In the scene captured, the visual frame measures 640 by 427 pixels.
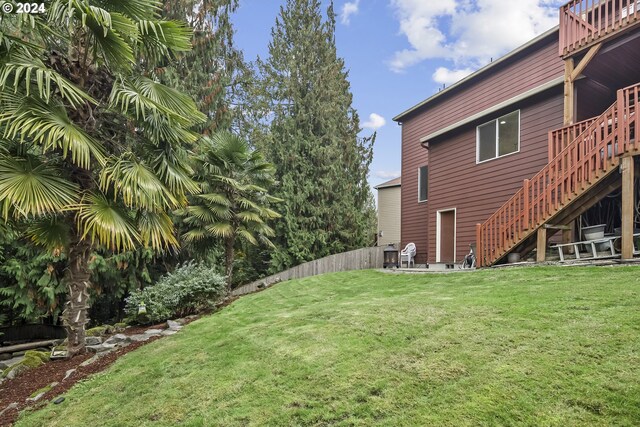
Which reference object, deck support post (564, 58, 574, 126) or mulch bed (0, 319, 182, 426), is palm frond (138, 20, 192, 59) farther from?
deck support post (564, 58, 574, 126)

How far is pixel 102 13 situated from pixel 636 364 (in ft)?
19.4

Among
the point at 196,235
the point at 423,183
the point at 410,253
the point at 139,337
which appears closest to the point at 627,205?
the point at 410,253

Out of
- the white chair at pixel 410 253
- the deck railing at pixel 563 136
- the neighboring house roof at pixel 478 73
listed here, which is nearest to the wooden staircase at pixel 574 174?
the deck railing at pixel 563 136

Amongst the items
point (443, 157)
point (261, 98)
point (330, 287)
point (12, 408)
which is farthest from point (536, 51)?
point (261, 98)

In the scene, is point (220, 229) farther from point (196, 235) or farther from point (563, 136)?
point (563, 136)

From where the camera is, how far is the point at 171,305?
25.1 feet

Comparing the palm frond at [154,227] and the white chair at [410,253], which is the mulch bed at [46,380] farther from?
the white chair at [410,253]

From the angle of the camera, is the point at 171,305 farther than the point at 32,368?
Yes

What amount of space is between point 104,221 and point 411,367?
3.94 m

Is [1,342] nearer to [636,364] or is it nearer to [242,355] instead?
[242,355]

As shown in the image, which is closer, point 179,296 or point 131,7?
point 131,7

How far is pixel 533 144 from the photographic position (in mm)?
8133

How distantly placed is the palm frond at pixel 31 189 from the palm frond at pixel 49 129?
0.32 m

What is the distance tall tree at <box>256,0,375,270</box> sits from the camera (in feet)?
49.3
